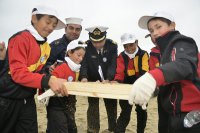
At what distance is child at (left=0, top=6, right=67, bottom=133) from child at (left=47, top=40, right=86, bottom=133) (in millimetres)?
599

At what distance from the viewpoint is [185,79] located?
2.39 meters

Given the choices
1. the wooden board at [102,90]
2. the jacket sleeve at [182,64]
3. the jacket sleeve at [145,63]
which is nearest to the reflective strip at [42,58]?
the wooden board at [102,90]

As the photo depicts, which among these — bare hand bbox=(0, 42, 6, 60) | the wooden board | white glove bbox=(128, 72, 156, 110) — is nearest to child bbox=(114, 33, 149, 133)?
the wooden board

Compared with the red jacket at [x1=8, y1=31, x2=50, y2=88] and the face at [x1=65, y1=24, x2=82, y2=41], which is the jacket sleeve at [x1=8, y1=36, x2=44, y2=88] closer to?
the red jacket at [x1=8, y1=31, x2=50, y2=88]

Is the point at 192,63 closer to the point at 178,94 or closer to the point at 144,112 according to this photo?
the point at 178,94

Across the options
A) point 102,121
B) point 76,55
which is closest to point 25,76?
point 76,55

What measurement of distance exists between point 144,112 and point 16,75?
3.07 meters

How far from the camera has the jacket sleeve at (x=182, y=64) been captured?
2170 mm

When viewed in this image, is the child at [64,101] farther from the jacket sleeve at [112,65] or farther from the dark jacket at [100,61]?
the jacket sleeve at [112,65]

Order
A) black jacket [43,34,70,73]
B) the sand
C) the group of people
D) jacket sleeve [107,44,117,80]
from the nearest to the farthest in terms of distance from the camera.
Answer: the group of people < black jacket [43,34,70,73] < jacket sleeve [107,44,117,80] < the sand

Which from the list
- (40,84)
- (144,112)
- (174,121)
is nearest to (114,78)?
(144,112)

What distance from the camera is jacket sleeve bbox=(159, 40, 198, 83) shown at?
85.4 inches

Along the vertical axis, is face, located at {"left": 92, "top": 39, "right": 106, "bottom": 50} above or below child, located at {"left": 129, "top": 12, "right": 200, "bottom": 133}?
above

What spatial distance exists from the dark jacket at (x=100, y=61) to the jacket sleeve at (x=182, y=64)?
315cm
